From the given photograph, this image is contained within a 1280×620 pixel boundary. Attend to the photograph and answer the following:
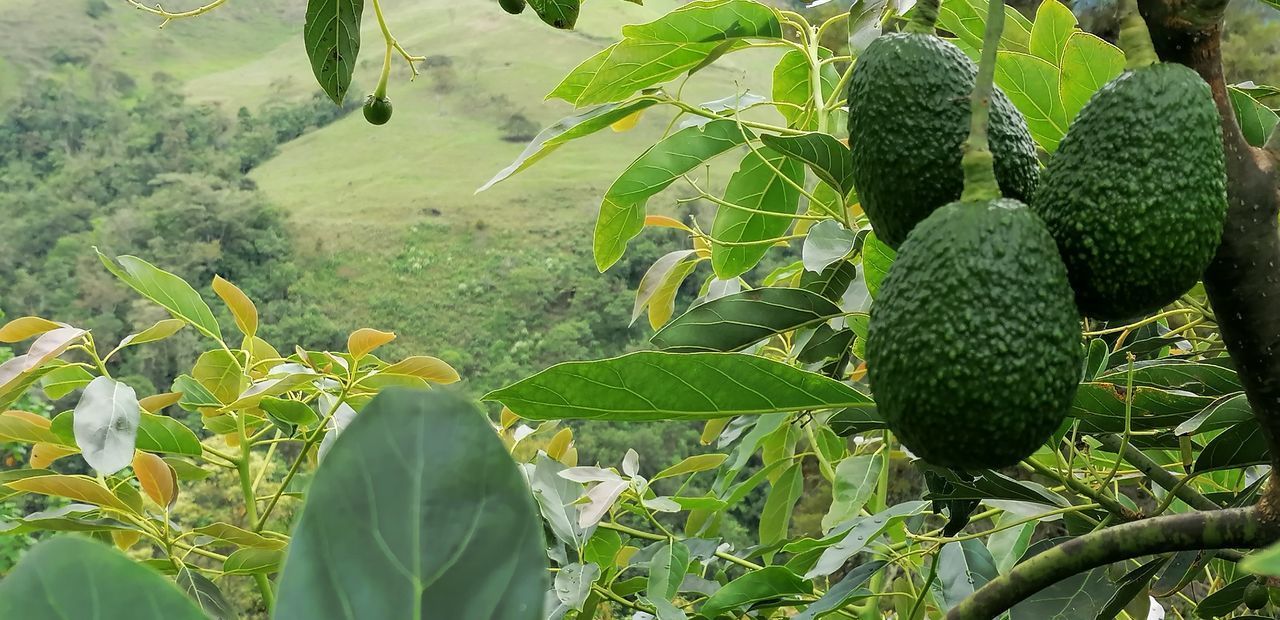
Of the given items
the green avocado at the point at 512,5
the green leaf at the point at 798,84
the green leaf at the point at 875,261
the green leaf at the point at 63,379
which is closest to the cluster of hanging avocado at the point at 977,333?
the green leaf at the point at 875,261

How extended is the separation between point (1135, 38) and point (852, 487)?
0.53 metres

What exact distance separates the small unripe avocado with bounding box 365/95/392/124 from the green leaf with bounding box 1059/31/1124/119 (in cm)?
81

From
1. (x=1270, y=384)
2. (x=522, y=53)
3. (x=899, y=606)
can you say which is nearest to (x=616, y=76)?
(x=1270, y=384)

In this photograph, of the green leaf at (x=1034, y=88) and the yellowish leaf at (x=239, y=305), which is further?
the yellowish leaf at (x=239, y=305)

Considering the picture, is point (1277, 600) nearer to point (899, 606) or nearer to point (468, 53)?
point (899, 606)

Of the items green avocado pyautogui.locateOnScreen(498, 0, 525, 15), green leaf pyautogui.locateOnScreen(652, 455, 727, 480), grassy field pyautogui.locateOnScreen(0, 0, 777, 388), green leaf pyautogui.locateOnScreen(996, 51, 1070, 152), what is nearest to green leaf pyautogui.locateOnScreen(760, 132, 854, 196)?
green leaf pyautogui.locateOnScreen(996, 51, 1070, 152)

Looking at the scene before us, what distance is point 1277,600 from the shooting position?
24.1 inches

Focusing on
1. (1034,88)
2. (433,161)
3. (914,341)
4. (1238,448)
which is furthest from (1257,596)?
(433,161)

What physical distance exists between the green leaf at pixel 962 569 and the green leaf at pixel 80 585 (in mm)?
579

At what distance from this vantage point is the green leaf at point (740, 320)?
0.59 meters

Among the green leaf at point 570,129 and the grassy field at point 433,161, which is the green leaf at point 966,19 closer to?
the green leaf at point 570,129

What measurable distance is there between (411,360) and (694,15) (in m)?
0.48

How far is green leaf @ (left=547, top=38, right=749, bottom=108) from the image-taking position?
0.71 m

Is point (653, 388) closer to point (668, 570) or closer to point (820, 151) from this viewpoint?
point (820, 151)
